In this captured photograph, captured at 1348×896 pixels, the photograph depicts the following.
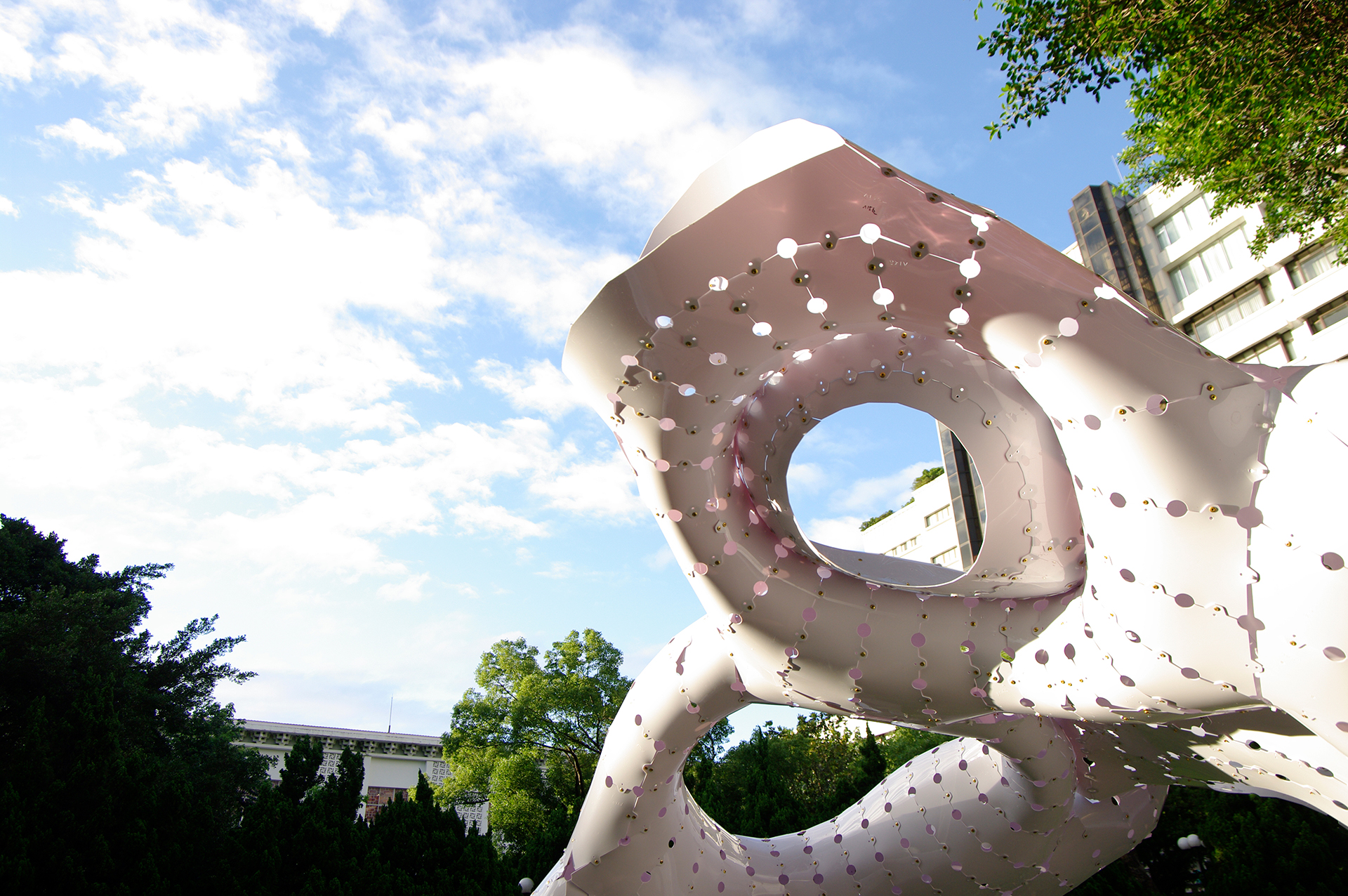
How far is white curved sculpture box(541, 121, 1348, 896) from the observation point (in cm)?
261

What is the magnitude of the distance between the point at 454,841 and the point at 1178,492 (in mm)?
8456

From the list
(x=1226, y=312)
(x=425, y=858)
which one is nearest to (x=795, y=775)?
(x=425, y=858)

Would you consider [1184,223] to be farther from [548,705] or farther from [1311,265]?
[548,705]

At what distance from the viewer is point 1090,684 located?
327 cm

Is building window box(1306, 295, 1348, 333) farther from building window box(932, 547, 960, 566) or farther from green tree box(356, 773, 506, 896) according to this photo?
green tree box(356, 773, 506, 896)

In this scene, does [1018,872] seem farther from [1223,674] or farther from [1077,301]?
[1077,301]

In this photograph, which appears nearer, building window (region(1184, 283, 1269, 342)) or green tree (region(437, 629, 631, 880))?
green tree (region(437, 629, 631, 880))

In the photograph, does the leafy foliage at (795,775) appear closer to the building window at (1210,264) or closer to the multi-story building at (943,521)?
the multi-story building at (943,521)

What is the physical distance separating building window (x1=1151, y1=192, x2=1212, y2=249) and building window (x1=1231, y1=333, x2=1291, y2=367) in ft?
14.7

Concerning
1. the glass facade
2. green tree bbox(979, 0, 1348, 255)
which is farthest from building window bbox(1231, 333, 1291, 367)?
green tree bbox(979, 0, 1348, 255)

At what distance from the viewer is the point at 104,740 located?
886cm

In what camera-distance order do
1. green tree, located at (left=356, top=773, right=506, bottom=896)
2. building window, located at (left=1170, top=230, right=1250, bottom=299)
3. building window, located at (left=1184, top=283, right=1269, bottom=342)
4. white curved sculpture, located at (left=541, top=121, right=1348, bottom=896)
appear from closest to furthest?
white curved sculpture, located at (left=541, top=121, right=1348, bottom=896)
green tree, located at (left=356, top=773, right=506, bottom=896)
building window, located at (left=1184, top=283, right=1269, bottom=342)
building window, located at (left=1170, top=230, right=1250, bottom=299)

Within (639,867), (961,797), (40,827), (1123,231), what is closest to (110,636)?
(40,827)

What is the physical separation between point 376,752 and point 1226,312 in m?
34.8
